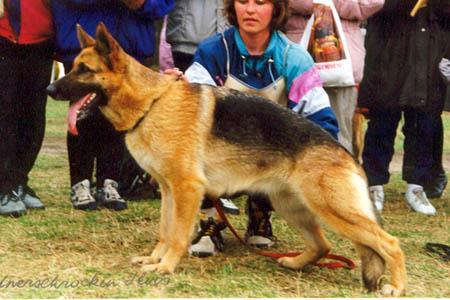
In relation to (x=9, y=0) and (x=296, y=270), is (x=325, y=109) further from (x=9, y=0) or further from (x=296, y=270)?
(x=9, y=0)

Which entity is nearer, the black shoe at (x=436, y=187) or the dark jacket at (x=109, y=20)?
the dark jacket at (x=109, y=20)

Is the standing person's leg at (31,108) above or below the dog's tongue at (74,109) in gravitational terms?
below

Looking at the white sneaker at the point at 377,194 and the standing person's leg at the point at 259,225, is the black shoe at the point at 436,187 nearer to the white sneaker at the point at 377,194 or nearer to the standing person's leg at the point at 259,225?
the white sneaker at the point at 377,194

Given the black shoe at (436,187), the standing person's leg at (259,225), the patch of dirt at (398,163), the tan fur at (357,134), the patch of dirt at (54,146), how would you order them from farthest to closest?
the patch of dirt at (54,146) < the patch of dirt at (398,163) < the black shoe at (436,187) < the tan fur at (357,134) < the standing person's leg at (259,225)

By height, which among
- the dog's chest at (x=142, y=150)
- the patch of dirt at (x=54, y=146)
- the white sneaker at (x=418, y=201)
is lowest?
the patch of dirt at (x=54, y=146)

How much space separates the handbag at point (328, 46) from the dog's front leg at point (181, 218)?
2074 millimetres

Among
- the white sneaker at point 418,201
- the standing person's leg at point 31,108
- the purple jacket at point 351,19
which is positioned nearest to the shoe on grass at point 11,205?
the standing person's leg at point 31,108

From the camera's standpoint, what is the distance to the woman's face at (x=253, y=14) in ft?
17.0

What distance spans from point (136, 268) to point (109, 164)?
1970mm

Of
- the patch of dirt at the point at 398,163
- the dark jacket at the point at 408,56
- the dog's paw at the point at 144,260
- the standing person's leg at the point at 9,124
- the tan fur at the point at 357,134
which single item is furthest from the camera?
the patch of dirt at the point at 398,163

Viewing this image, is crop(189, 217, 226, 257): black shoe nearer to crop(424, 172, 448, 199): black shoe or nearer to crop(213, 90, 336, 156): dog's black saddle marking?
crop(213, 90, 336, 156): dog's black saddle marking

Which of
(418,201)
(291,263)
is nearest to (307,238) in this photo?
(291,263)

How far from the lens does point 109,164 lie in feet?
21.7

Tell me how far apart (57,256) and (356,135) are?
3.58m
